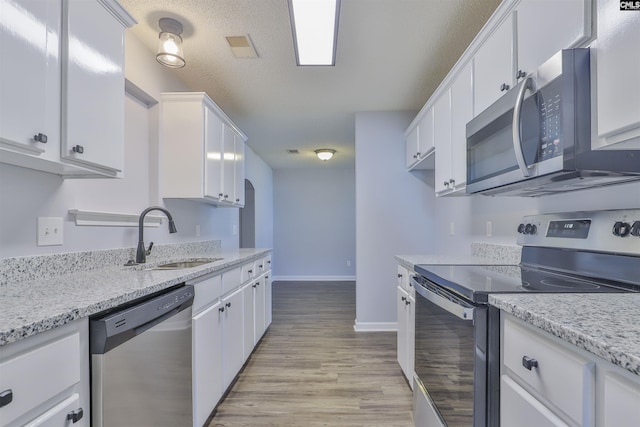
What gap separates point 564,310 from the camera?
841mm

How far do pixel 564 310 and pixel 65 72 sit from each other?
1.84 m

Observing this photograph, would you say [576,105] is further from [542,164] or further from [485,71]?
[485,71]

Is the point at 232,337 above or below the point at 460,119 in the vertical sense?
below

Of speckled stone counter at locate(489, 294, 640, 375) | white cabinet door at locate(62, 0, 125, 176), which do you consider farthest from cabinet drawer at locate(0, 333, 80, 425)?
speckled stone counter at locate(489, 294, 640, 375)

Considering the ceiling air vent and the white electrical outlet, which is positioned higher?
the ceiling air vent

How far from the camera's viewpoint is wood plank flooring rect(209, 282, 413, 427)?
6.56ft

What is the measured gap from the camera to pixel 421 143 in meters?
3.05

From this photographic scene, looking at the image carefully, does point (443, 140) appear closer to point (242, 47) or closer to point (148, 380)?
point (242, 47)

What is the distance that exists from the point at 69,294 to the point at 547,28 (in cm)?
203

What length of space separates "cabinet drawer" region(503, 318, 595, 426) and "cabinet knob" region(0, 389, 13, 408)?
1.21 meters

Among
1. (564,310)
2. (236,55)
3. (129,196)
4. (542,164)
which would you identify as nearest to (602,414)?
(564,310)

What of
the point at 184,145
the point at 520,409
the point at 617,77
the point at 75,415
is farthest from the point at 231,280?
the point at 617,77

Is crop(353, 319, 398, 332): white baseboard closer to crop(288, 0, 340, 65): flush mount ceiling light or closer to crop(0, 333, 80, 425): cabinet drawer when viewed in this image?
crop(288, 0, 340, 65): flush mount ceiling light

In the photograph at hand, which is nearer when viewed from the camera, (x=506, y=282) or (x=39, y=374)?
(x=39, y=374)
